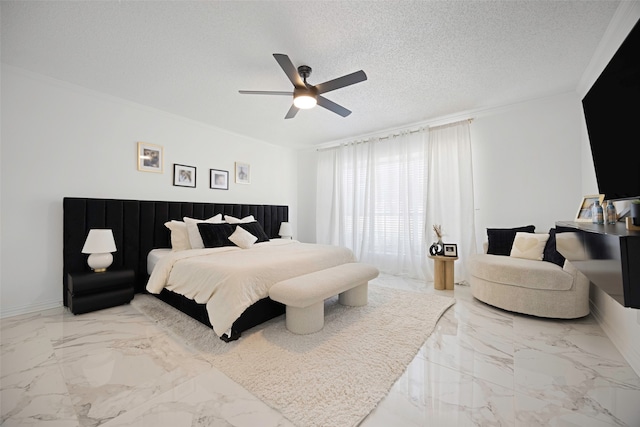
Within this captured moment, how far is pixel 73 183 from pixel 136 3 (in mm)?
2340

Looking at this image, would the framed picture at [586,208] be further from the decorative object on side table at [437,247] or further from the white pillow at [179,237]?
the white pillow at [179,237]

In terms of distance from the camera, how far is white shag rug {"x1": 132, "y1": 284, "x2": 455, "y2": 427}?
1464 mm

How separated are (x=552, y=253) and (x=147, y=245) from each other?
5.11 metres

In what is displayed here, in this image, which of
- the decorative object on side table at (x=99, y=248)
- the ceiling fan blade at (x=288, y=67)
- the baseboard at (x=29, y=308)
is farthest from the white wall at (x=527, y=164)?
the baseboard at (x=29, y=308)

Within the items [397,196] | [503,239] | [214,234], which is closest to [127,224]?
[214,234]

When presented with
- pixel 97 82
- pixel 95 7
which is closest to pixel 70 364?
pixel 95 7

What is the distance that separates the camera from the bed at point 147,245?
242cm

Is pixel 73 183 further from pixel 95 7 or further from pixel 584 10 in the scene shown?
pixel 584 10

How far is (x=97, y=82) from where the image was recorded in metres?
2.92

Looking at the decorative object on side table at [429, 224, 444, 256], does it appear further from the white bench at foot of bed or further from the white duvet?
the white bench at foot of bed

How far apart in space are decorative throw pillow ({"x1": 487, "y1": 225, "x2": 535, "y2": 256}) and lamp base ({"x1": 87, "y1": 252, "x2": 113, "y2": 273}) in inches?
189

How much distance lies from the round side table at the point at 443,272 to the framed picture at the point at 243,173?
11.7 feet

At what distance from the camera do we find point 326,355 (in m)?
1.94

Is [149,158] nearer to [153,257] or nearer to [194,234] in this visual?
[194,234]
